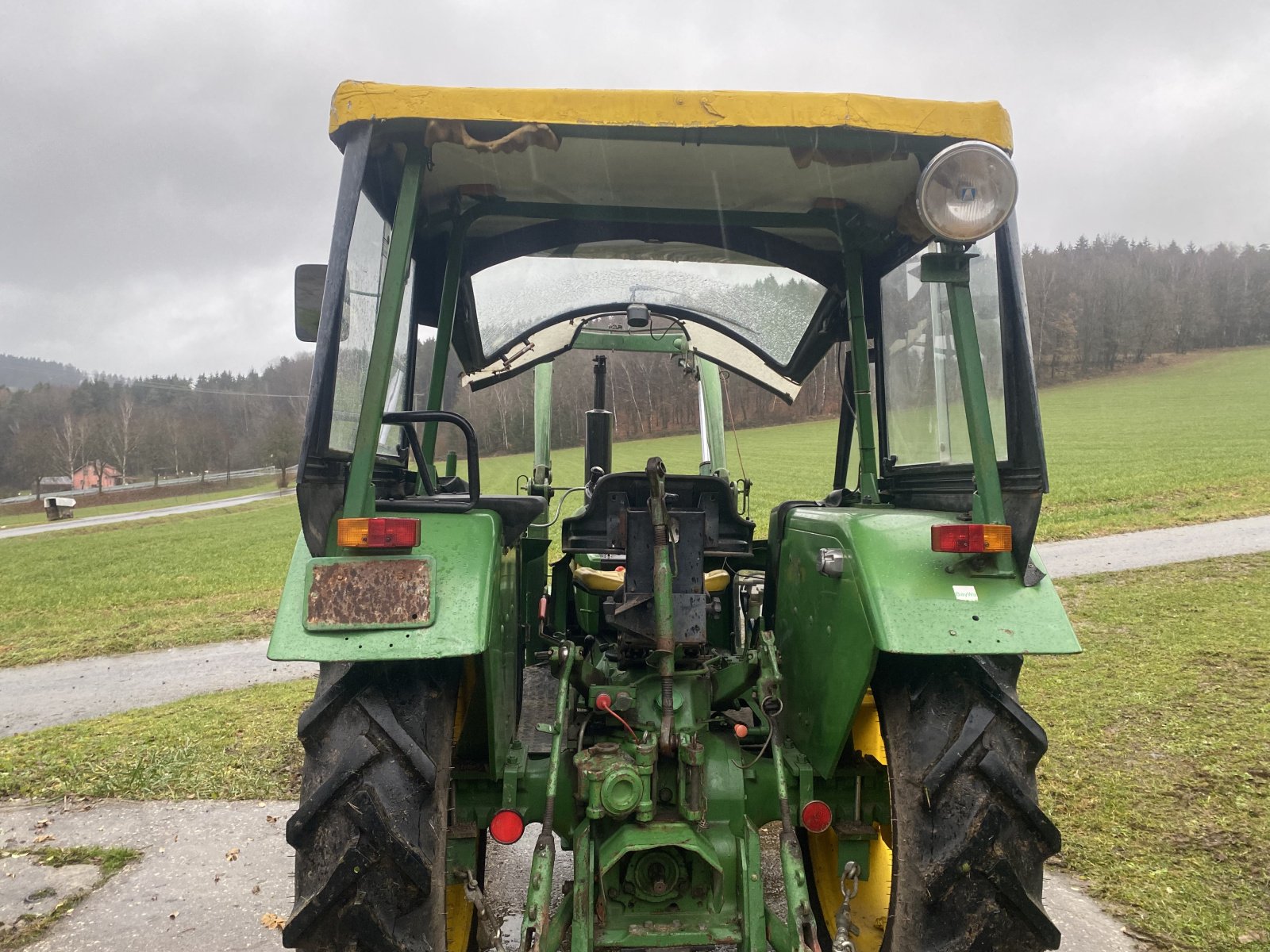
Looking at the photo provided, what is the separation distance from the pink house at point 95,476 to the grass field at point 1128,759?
6134cm

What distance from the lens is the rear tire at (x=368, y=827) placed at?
1801 millimetres

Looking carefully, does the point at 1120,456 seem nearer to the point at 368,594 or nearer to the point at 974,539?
the point at 974,539

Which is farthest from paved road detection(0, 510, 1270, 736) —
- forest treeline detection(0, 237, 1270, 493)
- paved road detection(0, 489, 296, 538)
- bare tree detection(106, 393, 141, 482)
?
bare tree detection(106, 393, 141, 482)

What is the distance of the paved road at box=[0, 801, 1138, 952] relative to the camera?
2.95 meters

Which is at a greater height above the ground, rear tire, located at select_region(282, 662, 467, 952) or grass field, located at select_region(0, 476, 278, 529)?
rear tire, located at select_region(282, 662, 467, 952)

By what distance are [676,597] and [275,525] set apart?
26361 mm

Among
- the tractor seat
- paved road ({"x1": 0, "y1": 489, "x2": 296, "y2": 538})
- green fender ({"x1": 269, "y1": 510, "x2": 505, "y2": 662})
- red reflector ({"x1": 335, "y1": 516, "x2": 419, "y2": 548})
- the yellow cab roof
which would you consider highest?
the yellow cab roof

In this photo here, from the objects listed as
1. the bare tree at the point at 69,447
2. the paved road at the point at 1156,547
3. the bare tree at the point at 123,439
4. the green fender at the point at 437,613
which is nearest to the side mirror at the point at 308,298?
the green fender at the point at 437,613

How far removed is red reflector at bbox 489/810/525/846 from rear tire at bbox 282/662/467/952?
299 millimetres

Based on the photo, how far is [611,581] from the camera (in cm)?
323

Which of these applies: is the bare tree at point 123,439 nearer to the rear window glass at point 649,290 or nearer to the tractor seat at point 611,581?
the rear window glass at point 649,290

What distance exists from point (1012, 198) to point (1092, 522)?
1466 cm

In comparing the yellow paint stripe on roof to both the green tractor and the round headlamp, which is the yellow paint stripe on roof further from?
the round headlamp

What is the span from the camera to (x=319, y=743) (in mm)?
1863
